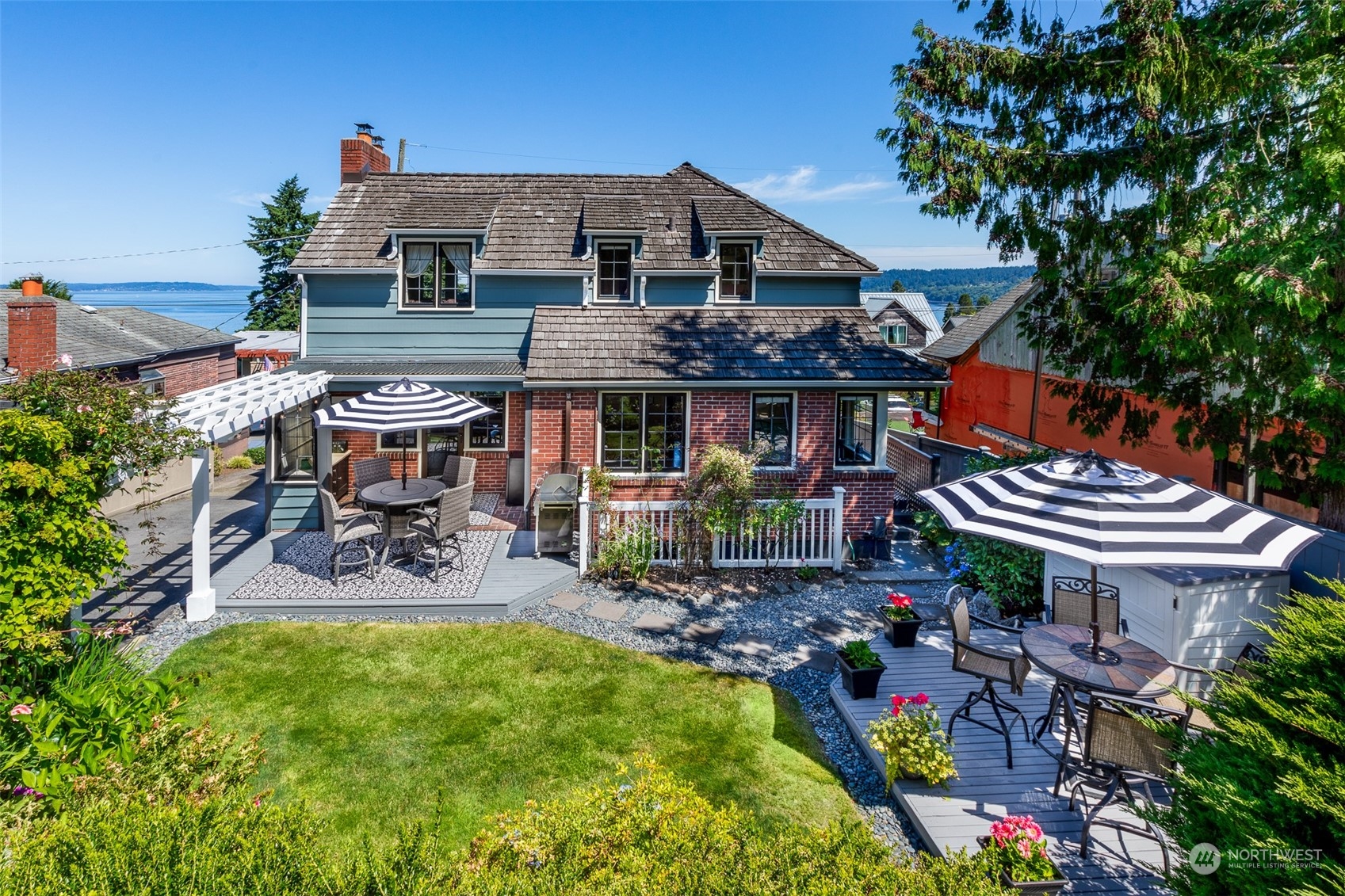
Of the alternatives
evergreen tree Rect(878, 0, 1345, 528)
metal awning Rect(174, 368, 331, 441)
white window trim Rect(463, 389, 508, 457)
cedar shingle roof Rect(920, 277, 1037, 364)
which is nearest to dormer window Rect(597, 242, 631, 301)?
white window trim Rect(463, 389, 508, 457)

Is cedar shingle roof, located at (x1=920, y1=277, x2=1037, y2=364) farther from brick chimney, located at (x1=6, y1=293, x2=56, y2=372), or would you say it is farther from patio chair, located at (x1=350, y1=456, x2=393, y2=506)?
brick chimney, located at (x1=6, y1=293, x2=56, y2=372)

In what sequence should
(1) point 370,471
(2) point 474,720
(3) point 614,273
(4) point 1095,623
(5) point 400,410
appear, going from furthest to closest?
(3) point 614,273, (1) point 370,471, (5) point 400,410, (2) point 474,720, (4) point 1095,623

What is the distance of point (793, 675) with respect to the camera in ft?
25.5

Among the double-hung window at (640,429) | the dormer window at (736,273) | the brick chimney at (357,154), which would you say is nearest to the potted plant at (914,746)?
the double-hung window at (640,429)

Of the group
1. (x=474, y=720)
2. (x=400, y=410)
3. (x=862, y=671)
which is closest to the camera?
(x=474, y=720)

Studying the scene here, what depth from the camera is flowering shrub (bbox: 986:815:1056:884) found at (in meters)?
3.98

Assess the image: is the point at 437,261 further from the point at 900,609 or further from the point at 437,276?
the point at 900,609

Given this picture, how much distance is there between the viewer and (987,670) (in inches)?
232

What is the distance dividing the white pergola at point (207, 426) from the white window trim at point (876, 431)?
9139mm

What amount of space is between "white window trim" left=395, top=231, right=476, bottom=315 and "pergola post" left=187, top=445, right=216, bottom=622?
558 cm

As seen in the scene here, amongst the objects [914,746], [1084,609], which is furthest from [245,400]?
[1084,609]

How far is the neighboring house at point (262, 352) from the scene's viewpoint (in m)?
27.9

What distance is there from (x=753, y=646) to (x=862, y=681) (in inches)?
74.2

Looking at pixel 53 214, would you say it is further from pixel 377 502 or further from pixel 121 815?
pixel 121 815
